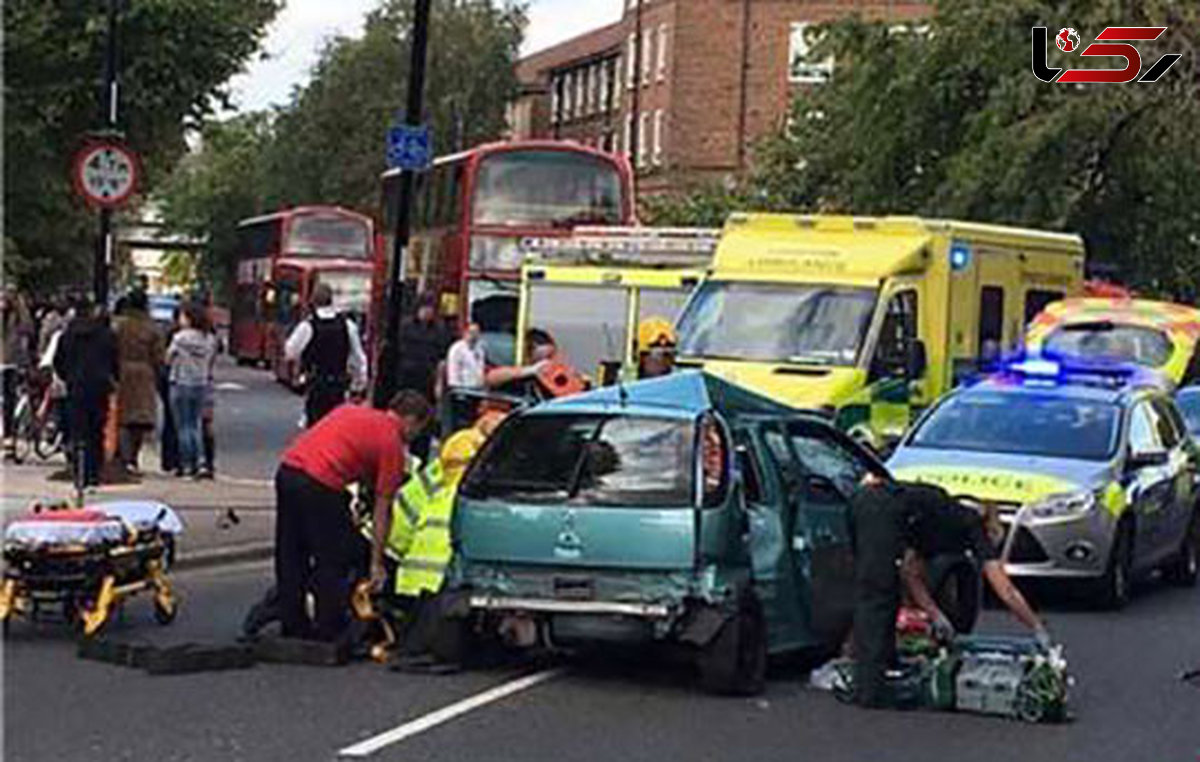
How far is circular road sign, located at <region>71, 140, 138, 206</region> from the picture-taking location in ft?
68.8

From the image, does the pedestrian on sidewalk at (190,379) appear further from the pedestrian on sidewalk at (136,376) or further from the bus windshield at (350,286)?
the bus windshield at (350,286)

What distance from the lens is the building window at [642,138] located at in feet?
299

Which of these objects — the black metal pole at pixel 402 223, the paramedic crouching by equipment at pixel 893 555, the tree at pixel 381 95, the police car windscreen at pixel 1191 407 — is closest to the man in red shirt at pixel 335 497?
the paramedic crouching by equipment at pixel 893 555

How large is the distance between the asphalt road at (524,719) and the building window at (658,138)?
76.4 m

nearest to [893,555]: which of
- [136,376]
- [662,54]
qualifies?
[136,376]

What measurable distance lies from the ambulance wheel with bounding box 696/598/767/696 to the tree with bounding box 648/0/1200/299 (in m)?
29.5

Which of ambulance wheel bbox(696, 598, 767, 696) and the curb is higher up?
ambulance wheel bbox(696, 598, 767, 696)

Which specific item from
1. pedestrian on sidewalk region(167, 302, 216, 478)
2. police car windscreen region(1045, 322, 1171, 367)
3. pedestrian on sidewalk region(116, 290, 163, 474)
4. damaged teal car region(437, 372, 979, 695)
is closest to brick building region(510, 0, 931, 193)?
police car windscreen region(1045, 322, 1171, 367)

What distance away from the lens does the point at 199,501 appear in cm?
1992

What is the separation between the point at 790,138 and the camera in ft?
200

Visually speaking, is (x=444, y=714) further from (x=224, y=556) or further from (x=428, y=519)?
(x=224, y=556)

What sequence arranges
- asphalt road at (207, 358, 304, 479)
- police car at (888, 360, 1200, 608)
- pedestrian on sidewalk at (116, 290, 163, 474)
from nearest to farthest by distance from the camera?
police car at (888, 360, 1200, 608), pedestrian on sidewalk at (116, 290, 163, 474), asphalt road at (207, 358, 304, 479)

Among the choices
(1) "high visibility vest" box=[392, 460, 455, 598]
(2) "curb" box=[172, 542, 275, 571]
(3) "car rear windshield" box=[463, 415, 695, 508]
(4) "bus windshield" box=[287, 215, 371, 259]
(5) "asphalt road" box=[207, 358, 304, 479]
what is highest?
(4) "bus windshield" box=[287, 215, 371, 259]

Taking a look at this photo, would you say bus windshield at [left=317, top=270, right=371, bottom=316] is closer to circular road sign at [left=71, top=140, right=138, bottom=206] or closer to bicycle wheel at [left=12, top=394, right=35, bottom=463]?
bicycle wheel at [left=12, top=394, right=35, bottom=463]
